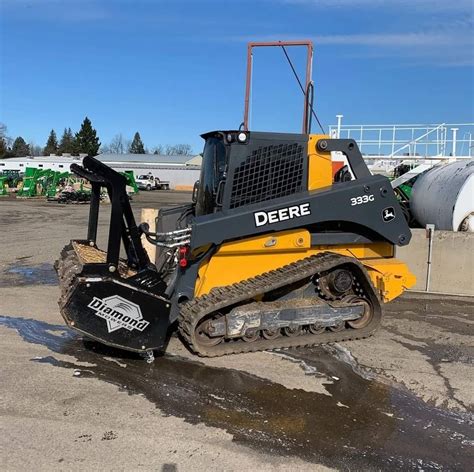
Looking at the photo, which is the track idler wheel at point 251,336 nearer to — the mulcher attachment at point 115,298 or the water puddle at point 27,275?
the mulcher attachment at point 115,298

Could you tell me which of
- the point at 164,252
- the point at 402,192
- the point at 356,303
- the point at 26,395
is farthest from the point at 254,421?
the point at 402,192

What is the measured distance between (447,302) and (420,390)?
12.2ft

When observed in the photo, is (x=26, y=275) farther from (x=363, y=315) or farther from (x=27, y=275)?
(x=363, y=315)

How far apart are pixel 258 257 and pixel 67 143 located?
375 ft

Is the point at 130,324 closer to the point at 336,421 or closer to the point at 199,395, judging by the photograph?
the point at 199,395

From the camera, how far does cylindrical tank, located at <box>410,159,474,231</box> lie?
358 inches

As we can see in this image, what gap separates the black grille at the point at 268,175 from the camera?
5461 mm

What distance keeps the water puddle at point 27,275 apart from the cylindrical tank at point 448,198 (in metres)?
6.64

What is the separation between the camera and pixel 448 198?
9.34m

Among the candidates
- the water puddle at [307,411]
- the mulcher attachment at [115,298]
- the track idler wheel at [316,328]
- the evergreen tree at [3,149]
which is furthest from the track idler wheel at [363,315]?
the evergreen tree at [3,149]

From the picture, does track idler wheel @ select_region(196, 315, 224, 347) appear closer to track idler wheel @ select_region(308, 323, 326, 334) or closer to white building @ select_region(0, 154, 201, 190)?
track idler wheel @ select_region(308, 323, 326, 334)

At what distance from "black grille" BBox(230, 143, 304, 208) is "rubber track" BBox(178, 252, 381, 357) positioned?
2.54ft

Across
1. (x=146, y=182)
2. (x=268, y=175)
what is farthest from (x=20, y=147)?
(x=268, y=175)

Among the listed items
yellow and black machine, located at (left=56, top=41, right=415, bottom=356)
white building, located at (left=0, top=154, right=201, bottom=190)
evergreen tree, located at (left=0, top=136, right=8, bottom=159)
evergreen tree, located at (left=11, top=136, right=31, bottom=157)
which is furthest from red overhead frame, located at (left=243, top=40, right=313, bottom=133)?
evergreen tree, located at (left=11, top=136, right=31, bottom=157)
